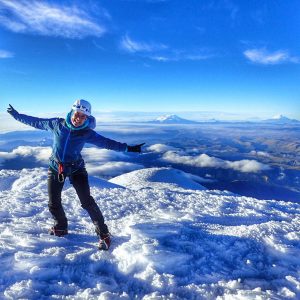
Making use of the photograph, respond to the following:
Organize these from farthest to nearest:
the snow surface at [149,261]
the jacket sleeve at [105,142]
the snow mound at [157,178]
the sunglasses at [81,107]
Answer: the snow mound at [157,178], the jacket sleeve at [105,142], the sunglasses at [81,107], the snow surface at [149,261]

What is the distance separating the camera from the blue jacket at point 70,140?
22.8 feet

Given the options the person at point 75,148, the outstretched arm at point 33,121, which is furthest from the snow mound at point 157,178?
the person at point 75,148

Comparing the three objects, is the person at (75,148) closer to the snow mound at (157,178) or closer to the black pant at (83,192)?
the black pant at (83,192)

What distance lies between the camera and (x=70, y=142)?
277 inches

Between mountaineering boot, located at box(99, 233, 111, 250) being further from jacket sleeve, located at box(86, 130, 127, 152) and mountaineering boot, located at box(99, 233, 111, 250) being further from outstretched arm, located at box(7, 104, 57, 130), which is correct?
outstretched arm, located at box(7, 104, 57, 130)

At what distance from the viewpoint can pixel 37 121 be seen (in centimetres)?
744

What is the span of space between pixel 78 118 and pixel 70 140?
1.92 feet

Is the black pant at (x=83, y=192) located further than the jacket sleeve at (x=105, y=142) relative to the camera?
Yes

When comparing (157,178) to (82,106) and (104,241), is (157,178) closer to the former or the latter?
(104,241)

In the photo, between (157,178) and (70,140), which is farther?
(157,178)

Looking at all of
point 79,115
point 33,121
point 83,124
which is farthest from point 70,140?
point 33,121

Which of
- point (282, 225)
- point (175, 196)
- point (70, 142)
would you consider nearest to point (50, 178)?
point (70, 142)

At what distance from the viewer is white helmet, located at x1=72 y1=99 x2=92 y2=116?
6.64m

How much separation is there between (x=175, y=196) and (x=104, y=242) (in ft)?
26.7
